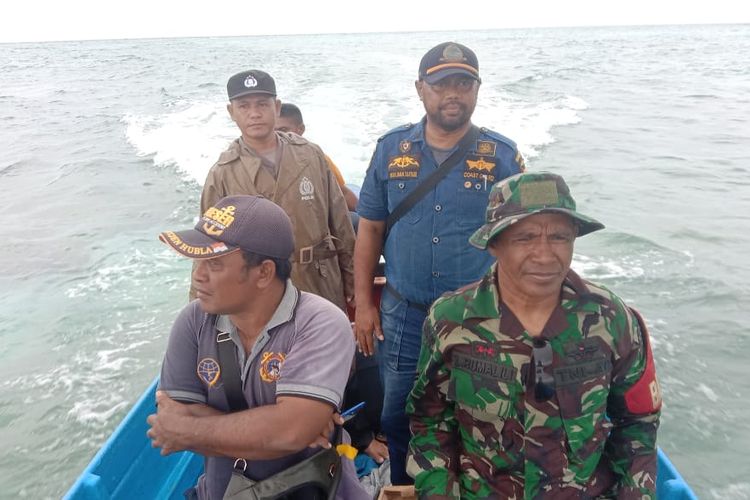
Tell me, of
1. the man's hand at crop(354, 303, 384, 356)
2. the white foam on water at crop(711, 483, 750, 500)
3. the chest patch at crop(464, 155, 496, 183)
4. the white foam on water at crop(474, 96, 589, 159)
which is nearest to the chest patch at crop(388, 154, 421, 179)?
the chest patch at crop(464, 155, 496, 183)

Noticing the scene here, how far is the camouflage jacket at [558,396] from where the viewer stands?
1.50 meters

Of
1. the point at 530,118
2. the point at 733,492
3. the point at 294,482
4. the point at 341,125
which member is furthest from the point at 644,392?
the point at 530,118

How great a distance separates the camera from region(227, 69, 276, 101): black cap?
2.79 m

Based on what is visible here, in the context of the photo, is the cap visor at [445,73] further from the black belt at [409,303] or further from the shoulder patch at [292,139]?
the shoulder patch at [292,139]

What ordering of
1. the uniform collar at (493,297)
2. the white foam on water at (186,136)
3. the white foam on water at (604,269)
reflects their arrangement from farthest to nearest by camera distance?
the white foam on water at (186,136) < the white foam on water at (604,269) < the uniform collar at (493,297)

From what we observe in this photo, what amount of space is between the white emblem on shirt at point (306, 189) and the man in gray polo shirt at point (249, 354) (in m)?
1.13

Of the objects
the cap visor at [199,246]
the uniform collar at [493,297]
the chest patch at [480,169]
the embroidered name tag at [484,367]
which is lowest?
the embroidered name tag at [484,367]

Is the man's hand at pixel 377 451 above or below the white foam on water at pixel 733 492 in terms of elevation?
→ above

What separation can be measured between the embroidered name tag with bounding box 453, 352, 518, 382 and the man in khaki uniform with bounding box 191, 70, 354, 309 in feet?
4.63

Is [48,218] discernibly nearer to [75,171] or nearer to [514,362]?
[75,171]

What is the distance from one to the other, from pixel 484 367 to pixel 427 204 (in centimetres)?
87

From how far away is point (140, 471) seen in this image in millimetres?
2668

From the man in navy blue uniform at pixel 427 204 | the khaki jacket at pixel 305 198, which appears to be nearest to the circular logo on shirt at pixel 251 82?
the khaki jacket at pixel 305 198

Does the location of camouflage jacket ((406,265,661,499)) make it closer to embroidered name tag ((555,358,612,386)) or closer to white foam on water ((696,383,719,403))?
embroidered name tag ((555,358,612,386))
